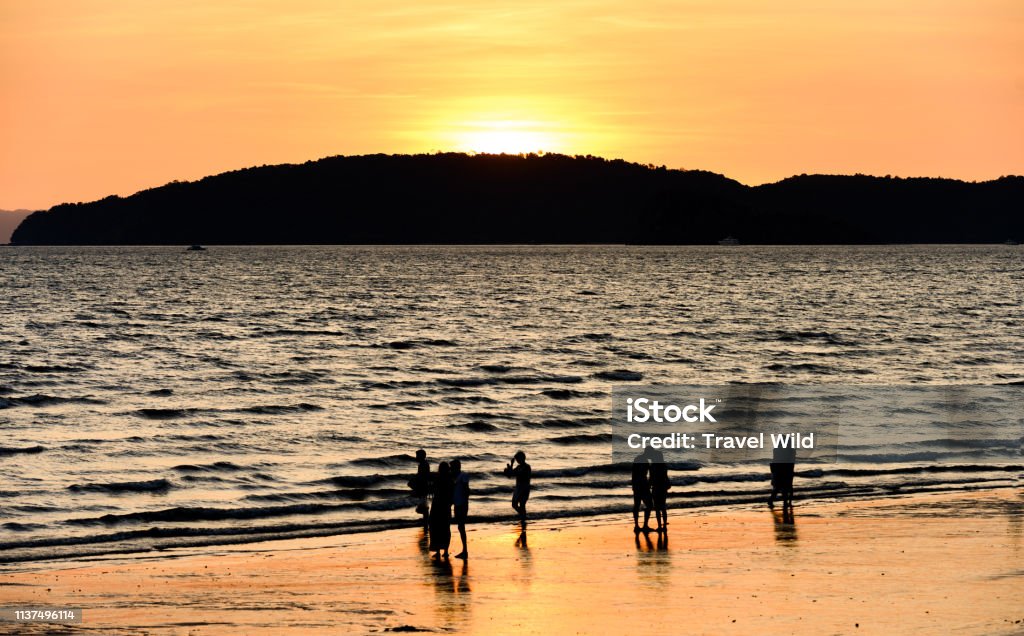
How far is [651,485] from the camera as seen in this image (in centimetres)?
2598

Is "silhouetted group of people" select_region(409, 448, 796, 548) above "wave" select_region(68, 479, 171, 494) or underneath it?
above

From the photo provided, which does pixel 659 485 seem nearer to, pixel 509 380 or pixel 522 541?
pixel 522 541

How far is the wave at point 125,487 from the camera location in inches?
1347

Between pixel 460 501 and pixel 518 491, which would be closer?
pixel 460 501

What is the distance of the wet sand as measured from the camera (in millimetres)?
18469

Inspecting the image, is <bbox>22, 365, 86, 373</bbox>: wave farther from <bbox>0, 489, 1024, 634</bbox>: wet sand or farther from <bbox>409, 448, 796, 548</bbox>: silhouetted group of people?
<bbox>409, 448, 796, 548</bbox>: silhouetted group of people

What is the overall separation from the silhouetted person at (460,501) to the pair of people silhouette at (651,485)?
11.3ft

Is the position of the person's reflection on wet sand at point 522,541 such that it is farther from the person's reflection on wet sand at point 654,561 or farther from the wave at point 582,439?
the wave at point 582,439

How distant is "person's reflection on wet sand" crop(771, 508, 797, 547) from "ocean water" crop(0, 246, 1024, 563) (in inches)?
100.0

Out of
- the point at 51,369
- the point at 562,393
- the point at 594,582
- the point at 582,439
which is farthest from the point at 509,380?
the point at 594,582

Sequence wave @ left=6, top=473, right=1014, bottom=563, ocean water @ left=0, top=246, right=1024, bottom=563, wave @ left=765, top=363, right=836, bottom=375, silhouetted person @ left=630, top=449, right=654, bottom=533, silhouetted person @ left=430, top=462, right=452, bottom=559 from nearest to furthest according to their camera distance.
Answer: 1. silhouetted person @ left=430, top=462, right=452, bottom=559
2. silhouetted person @ left=630, top=449, right=654, bottom=533
3. wave @ left=6, top=473, right=1014, bottom=563
4. ocean water @ left=0, top=246, right=1024, bottom=563
5. wave @ left=765, top=363, right=836, bottom=375

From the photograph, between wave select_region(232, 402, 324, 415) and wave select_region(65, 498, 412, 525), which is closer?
wave select_region(65, 498, 412, 525)

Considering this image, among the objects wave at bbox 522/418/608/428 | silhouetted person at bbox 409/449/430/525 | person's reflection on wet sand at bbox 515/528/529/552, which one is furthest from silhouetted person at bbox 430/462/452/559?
wave at bbox 522/418/608/428

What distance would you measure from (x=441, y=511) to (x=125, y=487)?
46.7 feet
